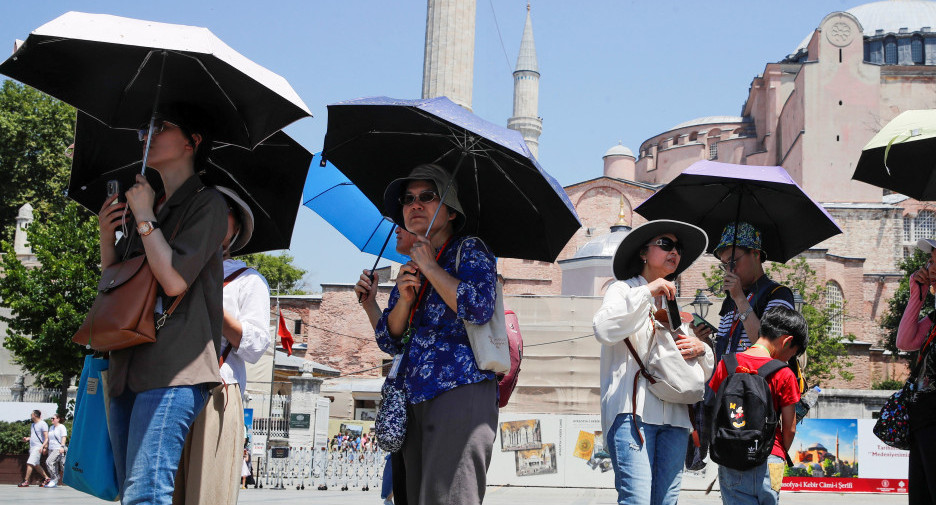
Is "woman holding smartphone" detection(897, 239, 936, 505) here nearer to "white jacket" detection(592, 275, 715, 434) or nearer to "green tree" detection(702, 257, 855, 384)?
"white jacket" detection(592, 275, 715, 434)

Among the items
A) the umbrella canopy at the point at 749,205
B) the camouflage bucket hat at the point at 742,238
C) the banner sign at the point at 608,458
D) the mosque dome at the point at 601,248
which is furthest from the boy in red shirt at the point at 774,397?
the mosque dome at the point at 601,248

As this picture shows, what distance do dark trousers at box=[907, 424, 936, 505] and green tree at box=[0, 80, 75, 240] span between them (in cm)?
4546

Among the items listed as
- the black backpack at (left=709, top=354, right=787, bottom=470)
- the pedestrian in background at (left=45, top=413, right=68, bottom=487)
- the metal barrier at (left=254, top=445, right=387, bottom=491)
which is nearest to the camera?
the black backpack at (left=709, top=354, right=787, bottom=470)

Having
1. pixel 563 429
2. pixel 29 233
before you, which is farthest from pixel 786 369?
pixel 29 233

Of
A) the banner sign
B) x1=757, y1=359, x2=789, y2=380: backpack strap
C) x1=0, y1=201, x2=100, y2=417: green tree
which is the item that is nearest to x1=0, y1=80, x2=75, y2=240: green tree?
x1=0, y1=201, x2=100, y2=417: green tree

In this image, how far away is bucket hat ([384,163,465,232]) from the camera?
145 inches

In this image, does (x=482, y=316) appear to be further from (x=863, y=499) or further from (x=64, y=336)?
(x=64, y=336)

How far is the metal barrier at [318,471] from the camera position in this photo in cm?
1683

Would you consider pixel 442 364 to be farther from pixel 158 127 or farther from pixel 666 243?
pixel 666 243

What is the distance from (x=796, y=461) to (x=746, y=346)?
1213cm

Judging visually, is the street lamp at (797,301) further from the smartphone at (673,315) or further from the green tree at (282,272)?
the green tree at (282,272)

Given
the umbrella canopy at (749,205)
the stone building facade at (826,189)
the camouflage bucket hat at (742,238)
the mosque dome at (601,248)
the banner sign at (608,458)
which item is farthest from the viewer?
the stone building facade at (826,189)

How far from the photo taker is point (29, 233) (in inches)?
1099

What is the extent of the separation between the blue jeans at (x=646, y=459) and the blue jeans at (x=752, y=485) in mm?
219
